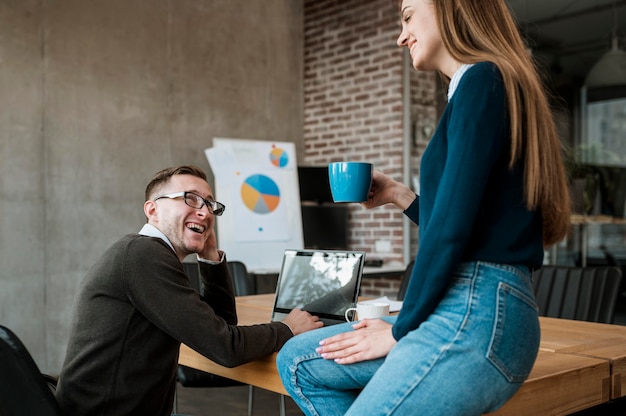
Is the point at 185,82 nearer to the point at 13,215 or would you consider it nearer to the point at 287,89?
the point at 287,89

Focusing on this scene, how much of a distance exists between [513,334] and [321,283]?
1.03m

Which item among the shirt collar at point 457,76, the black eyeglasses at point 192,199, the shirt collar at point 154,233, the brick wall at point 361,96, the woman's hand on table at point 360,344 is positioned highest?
the brick wall at point 361,96

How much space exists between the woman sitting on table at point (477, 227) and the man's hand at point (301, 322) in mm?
671

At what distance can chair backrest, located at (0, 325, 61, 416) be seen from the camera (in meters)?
1.43

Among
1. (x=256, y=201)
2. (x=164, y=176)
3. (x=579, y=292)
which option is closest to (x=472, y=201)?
(x=164, y=176)

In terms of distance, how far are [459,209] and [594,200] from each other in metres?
4.31

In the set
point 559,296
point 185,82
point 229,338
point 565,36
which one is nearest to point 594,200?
point 565,36

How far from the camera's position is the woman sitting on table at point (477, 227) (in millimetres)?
1150

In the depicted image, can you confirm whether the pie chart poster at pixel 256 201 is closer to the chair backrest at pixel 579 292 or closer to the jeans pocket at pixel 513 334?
the chair backrest at pixel 579 292

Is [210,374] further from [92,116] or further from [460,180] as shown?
[92,116]

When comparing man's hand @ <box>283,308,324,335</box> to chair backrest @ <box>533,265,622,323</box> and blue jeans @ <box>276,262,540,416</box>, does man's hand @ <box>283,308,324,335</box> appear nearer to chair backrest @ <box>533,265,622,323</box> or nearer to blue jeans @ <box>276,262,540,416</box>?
blue jeans @ <box>276,262,540,416</box>

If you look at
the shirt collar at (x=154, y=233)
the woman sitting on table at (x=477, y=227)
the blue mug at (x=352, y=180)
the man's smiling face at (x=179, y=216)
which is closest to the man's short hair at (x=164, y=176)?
the man's smiling face at (x=179, y=216)

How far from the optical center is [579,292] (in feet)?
9.03

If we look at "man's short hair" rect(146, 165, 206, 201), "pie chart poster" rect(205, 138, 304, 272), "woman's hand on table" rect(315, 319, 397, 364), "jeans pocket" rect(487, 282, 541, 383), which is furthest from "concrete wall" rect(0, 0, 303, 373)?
"jeans pocket" rect(487, 282, 541, 383)
